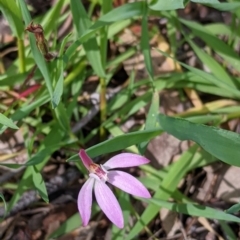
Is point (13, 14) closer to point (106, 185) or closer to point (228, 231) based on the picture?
point (106, 185)

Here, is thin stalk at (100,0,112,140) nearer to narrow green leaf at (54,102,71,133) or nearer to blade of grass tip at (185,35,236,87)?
narrow green leaf at (54,102,71,133)

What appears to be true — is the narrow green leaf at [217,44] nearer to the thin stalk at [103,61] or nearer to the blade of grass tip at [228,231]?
the thin stalk at [103,61]

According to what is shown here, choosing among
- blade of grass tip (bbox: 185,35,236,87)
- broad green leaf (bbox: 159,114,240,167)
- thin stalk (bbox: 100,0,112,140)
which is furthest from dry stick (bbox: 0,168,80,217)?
broad green leaf (bbox: 159,114,240,167)

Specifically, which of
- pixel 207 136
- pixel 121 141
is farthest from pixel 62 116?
pixel 207 136

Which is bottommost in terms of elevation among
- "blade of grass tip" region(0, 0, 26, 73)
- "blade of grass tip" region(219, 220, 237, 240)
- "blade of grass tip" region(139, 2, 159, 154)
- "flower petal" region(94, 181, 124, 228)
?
"blade of grass tip" region(219, 220, 237, 240)

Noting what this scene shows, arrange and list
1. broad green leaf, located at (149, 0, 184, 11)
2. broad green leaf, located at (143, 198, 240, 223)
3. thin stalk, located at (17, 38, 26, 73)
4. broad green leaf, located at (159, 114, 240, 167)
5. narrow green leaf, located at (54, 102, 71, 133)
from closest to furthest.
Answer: broad green leaf, located at (159, 114, 240, 167) < broad green leaf, located at (149, 0, 184, 11) < broad green leaf, located at (143, 198, 240, 223) < narrow green leaf, located at (54, 102, 71, 133) < thin stalk, located at (17, 38, 26, 73)

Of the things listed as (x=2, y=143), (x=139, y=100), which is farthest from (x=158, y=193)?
(x=2, y=143)
